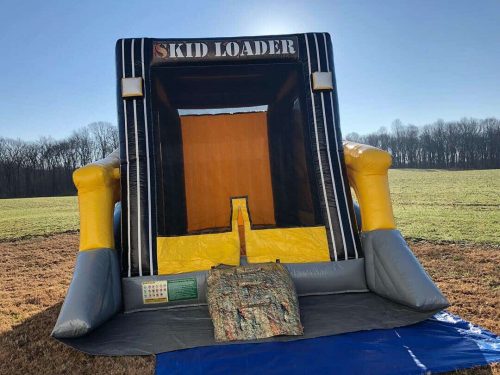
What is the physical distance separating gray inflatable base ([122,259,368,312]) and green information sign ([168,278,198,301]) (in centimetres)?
2

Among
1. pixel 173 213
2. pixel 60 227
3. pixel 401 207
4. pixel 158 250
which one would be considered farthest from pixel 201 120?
pixel 401 207

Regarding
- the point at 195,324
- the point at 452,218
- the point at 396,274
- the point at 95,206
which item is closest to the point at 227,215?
the point at 95,206

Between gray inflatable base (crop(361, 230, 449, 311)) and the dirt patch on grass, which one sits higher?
gray inflatable base (crop(361, 230, 449, 311))

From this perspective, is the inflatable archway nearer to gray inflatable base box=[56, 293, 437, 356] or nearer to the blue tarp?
gray inflatable base box=[56, 293, 437, 356]

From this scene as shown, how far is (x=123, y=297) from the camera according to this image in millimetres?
3191

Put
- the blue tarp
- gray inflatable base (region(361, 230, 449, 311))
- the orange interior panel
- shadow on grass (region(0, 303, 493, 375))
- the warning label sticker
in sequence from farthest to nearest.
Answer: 1. the orange interior panel
2. the warning label sticker
3. gray inflatable base (region(361, 230, 449, 311))
4. shadow on grass (region(0, 303, 493, 375))
5. the blue tarp

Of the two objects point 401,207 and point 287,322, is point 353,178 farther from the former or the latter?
point 401,207

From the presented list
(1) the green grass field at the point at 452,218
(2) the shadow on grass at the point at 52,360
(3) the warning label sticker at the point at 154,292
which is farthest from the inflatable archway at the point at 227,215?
(1) the green grass field at the point at 452,218

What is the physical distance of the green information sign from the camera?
3176 millimetres

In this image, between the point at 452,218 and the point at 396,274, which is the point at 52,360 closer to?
the point at 396,274

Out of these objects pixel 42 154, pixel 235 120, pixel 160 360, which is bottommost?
pixel 160 360

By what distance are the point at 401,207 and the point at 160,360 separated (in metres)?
10.5

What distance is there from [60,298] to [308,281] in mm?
2428

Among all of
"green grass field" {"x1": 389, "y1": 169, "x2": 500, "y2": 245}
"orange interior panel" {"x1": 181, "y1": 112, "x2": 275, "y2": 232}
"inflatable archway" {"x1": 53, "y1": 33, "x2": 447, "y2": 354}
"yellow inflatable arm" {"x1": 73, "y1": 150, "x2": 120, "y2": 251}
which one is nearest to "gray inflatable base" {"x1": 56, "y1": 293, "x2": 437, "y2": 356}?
"inflatable archway" {"x1": 53, "y1": 33, "x2": 447, "y2": 354}
